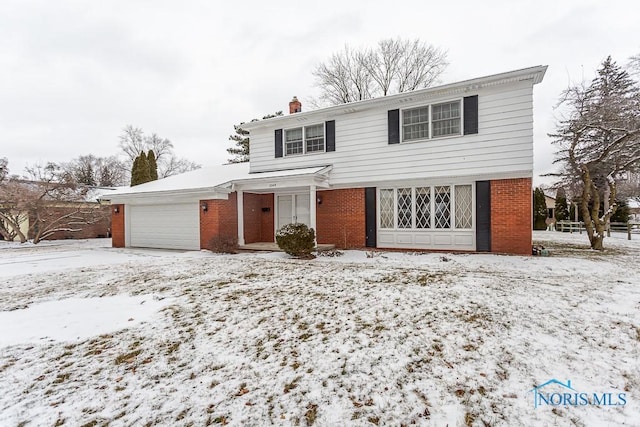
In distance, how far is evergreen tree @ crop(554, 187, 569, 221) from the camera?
28188 millimetres

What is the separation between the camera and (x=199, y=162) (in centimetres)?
4350

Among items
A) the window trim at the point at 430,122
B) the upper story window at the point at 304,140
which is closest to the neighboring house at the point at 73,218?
the upper story window at the point at 304,140

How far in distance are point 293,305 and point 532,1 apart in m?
13.5

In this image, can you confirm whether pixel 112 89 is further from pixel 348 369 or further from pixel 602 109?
pixel 602 109

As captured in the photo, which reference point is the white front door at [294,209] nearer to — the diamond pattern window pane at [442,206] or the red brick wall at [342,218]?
the red brick wall at [342,218]

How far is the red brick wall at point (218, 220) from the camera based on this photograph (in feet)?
39.1

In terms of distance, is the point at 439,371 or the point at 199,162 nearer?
the point at 439,371

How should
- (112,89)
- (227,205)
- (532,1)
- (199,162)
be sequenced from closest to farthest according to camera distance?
→ (532,1)
(227,205)
(112,89)
(199,162)

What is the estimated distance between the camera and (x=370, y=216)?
1141cm

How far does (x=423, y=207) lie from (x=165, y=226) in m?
11.0

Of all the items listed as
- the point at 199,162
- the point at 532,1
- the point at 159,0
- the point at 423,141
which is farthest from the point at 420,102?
the point at 199,162

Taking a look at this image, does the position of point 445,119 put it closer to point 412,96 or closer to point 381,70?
point 412,96

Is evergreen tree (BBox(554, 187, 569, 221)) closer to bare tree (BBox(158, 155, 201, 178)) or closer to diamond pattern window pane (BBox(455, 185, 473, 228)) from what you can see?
diamond pattern window pane (BBox(455, 185, 473, 228))

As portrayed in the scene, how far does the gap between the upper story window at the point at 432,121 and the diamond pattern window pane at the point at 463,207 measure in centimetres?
188
